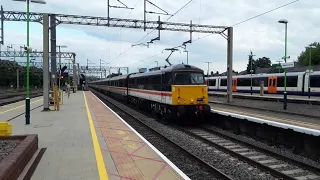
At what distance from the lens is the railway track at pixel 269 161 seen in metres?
8.06

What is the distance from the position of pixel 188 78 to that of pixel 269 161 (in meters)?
7.65

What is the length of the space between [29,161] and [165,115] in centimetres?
1073

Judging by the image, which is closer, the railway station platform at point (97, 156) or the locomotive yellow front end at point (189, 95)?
the railway station platform at point (97, 156)

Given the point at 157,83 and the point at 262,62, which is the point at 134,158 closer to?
the point at 157,83

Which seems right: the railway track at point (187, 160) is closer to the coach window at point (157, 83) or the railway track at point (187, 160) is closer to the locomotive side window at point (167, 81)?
the locomotive side window at point (167, 81)

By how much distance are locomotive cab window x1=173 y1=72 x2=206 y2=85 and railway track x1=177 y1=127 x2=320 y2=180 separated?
3.77 meters

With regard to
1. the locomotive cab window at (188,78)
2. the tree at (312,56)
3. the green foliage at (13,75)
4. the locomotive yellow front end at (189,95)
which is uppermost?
the tree at (312,56)

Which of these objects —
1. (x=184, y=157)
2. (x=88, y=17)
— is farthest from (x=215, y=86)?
(x=184, y=157)

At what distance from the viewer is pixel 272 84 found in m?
38.3

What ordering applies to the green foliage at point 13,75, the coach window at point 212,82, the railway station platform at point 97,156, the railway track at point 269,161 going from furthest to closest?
the green foliage at point 13,75 → the coach window at point 212,82 → the railway track at point 269,161 → the railway station platform at point 97,156

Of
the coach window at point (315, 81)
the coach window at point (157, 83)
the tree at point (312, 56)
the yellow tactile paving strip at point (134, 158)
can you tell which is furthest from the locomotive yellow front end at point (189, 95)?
the tree at point (312, 56)

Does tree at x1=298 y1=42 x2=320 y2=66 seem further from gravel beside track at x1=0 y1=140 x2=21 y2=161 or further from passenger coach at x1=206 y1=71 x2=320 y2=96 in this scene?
gravel beside track at x1=0 y1=140 x2=21 y2=161

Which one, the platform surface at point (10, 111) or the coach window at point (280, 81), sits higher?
the coach window at point (280, 81)

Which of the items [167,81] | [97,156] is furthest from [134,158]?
[167,81]
